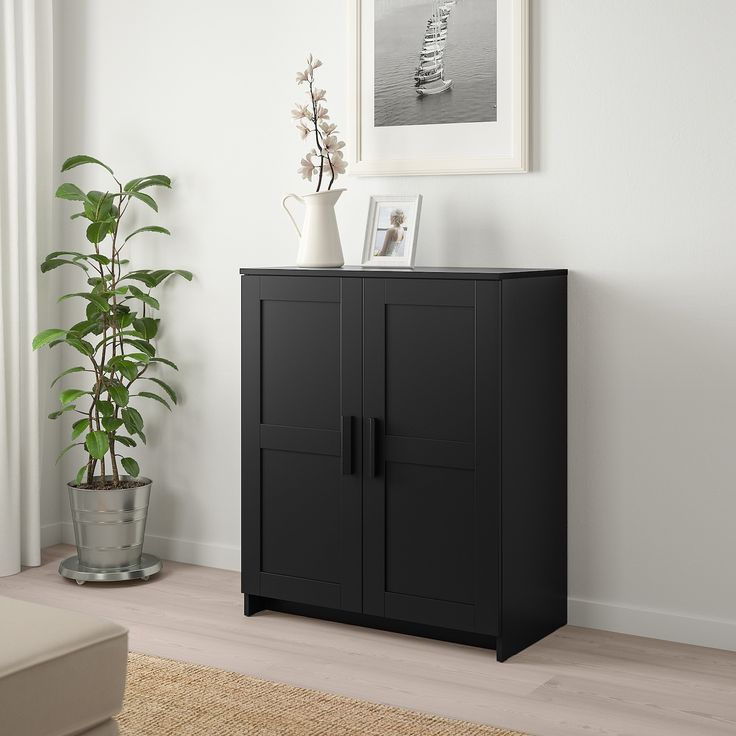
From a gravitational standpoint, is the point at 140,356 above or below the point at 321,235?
below

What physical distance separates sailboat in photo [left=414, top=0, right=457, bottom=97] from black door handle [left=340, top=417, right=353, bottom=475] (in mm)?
1141

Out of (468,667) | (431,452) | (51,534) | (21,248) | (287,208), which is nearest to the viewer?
(468,667)

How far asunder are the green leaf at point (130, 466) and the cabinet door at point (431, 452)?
3.77 feet

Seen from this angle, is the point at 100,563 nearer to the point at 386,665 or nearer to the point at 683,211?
the point at 386,665

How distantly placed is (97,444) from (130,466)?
0.65ft

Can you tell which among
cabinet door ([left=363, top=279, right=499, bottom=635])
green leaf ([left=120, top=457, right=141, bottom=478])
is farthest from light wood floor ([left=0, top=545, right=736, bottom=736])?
green leaf ([left=120, top=457, right=141, bottom=478])

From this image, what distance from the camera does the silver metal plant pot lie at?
4.04 m

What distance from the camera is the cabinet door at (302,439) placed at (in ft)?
11.2

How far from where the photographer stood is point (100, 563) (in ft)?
13.3

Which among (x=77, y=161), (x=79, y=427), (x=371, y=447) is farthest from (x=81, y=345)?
(x=371, y=447)

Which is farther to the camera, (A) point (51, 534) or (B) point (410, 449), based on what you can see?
(A) point (51, 534)

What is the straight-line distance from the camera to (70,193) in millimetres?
4164

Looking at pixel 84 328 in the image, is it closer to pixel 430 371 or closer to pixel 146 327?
pixel 146 327

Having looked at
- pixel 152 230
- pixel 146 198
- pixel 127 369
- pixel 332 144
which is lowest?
pixel 127 369
